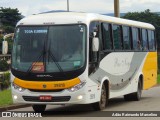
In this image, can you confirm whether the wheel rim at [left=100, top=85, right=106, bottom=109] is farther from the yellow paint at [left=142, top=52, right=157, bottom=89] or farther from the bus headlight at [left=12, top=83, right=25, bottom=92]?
the yellow paint at [left=142, top=52, right=157, bottom=89]

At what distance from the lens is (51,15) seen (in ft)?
53.0

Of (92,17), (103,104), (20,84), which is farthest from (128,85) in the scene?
(20,84)

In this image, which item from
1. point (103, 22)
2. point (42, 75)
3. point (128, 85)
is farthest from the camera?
A: point (128, 85)

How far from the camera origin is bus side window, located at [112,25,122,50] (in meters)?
18.4

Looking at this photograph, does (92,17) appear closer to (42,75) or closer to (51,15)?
(51,15)

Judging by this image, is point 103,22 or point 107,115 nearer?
point 107,115

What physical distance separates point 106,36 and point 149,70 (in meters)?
6.83

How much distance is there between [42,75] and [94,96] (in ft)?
5.78

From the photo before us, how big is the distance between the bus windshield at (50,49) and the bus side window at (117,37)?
10.1 ft

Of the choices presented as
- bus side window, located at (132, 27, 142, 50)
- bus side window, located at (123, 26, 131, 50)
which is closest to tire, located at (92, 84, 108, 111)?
bus side window, located at (123, 26, 131, 50)

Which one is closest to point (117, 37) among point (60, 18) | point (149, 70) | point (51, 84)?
point (60, 18)

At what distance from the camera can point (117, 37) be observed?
61.3 feet

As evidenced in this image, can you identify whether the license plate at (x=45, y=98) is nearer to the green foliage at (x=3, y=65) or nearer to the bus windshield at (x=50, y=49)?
the bus windshield at (x=50, y=49)

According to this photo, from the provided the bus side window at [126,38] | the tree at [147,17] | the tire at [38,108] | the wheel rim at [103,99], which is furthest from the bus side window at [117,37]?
the tree at [147,17]
